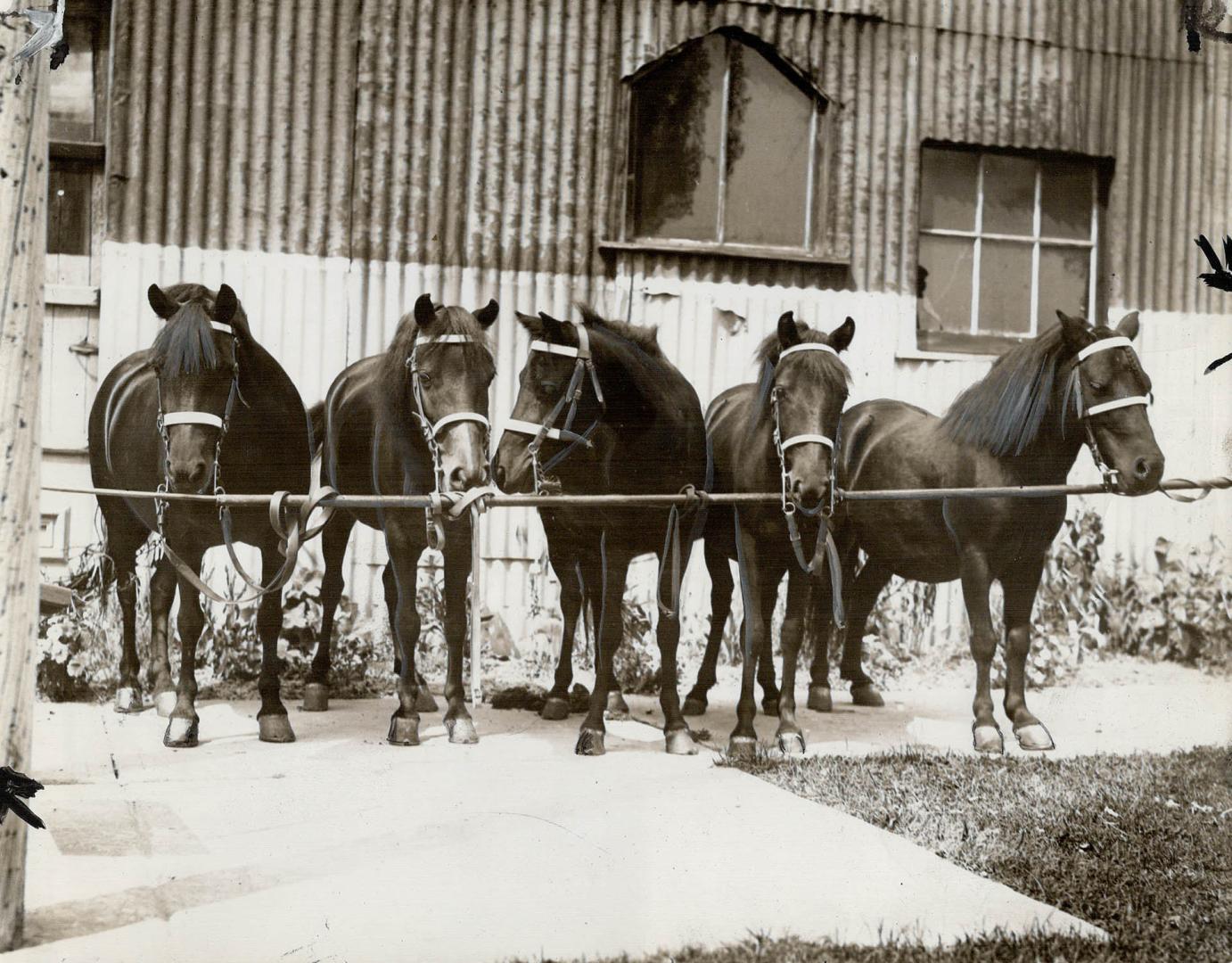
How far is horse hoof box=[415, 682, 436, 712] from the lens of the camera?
A: 18.9 feet

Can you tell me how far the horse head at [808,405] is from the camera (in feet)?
16.7

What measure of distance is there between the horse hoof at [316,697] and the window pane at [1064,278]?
479 cm

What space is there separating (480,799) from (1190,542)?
153 inches

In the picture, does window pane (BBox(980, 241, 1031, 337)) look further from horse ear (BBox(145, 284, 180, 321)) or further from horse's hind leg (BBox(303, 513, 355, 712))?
horse ear (BBox(145, 284, 180, 321))

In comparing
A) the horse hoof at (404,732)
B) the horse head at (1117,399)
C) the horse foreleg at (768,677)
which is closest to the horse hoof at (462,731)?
the horse hoof at (404,732)

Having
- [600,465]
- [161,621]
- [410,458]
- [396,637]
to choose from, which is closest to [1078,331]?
[600,465]

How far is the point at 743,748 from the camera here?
5312mm

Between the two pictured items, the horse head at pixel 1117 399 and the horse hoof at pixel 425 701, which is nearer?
the horse head at pixel 1117 399

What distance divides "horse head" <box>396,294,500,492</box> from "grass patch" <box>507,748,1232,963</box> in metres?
1.82

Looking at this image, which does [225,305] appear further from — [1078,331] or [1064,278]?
[1064,278]

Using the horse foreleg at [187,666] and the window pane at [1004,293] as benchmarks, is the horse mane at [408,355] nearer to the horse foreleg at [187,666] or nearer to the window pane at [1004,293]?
the horse foreleg at [187,666]

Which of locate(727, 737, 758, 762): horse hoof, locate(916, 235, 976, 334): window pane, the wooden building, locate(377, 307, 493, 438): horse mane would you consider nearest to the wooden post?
the wooden building

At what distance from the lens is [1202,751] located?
4.75 m

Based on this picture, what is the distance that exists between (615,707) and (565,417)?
1646 mm
